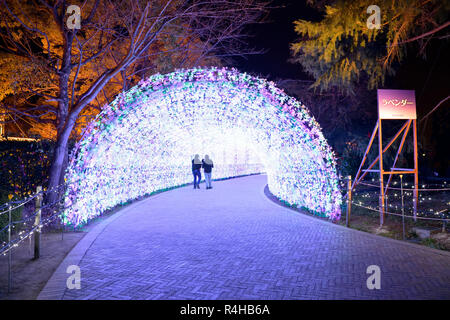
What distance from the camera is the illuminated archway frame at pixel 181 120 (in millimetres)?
8336

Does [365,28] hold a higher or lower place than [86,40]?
lower

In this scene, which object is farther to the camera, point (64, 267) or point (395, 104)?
point (395, 104)

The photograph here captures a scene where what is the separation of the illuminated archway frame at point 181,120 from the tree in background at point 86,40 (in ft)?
2.51

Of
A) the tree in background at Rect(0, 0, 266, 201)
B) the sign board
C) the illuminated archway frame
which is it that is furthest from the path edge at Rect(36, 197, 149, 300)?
the sign board

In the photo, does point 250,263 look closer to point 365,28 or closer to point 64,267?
point 64,267

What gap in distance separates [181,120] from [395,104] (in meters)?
9.02

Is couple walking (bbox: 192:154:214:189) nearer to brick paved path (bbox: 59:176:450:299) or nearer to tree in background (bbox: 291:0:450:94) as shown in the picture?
brick paved path (bbox: 59:176:450:299)

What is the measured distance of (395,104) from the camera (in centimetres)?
839

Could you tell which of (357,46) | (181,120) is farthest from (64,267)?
(181,120)

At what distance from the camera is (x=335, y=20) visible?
23.8 ft

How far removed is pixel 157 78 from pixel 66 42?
2.52m

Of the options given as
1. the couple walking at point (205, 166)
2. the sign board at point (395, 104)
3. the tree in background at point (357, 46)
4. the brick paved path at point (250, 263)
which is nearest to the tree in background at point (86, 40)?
the tree in background at point (357, 46)

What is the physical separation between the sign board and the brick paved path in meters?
3.16
